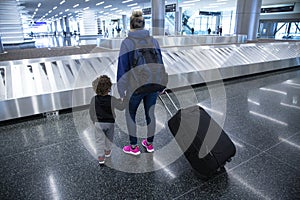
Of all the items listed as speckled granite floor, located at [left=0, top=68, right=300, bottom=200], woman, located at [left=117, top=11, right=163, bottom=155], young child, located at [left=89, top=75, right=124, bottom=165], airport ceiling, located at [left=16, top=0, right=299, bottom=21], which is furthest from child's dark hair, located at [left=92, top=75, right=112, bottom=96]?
airport ceiling, located at [left=16, top=0, right=299, bottom=21]

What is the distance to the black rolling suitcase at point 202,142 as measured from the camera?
1.88 meters

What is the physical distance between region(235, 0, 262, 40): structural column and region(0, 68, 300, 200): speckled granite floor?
1026 centimetres

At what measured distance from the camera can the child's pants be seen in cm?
213

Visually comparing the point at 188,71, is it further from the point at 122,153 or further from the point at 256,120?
the point at 122,153

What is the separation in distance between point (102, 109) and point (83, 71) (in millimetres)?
2493

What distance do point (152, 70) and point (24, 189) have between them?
164 centimetres

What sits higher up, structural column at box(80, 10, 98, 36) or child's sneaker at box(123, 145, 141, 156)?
structural column at box(80, 10, 98, 36)

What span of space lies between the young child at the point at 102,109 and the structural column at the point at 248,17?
41.5ft

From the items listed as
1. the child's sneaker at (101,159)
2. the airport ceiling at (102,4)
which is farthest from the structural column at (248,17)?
the child's sneaker at (101,159)

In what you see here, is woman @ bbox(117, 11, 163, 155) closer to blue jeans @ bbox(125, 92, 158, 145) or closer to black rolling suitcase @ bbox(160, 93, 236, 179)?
blue jeans @ bbox(125, 92, 158, 145)

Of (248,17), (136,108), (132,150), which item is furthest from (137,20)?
Answer: (248,17)

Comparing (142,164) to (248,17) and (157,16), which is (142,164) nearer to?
(248,17)

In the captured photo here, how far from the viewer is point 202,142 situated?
1.87 m

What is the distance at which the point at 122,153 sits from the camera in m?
2.43
